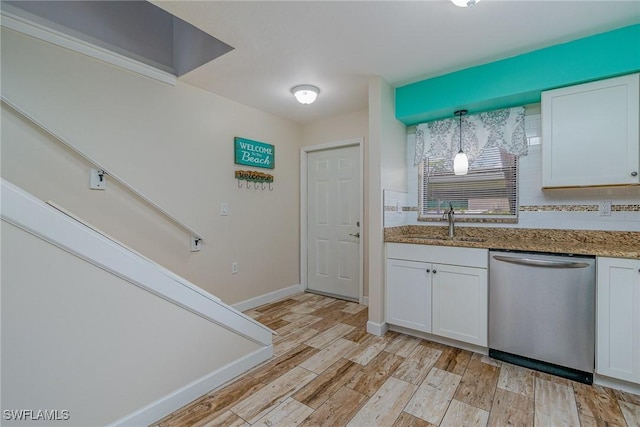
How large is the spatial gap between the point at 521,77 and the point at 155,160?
3.20 m

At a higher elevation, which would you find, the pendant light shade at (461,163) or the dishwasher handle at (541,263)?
the pendant light shade at (461,163)

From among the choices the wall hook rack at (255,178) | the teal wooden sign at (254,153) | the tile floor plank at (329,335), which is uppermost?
the teal wooden sign at (254,153)

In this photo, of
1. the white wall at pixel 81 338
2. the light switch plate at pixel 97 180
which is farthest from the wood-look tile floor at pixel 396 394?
the light switch plate at pixel 97 180

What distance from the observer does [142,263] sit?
143 centimetres

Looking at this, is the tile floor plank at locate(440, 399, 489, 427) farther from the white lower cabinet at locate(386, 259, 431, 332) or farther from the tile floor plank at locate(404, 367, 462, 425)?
the white lower cabinet at locate(386, 259, 431, 332)

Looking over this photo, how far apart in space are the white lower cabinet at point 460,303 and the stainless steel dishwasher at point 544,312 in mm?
63

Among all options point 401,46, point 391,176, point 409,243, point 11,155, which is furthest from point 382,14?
point 11,155

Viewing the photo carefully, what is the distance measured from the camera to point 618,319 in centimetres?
174

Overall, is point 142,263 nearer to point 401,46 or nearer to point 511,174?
point 401,46

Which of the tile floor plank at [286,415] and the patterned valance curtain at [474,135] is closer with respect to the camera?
the tile floor plank at [286,415]

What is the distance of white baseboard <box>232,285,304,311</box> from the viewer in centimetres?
323

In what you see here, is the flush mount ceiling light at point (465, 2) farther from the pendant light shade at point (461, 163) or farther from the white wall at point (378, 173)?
the pendant light shade at point (461, 163)

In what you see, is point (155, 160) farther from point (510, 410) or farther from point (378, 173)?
point (510, 410)

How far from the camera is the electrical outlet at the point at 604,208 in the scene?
2.17m
